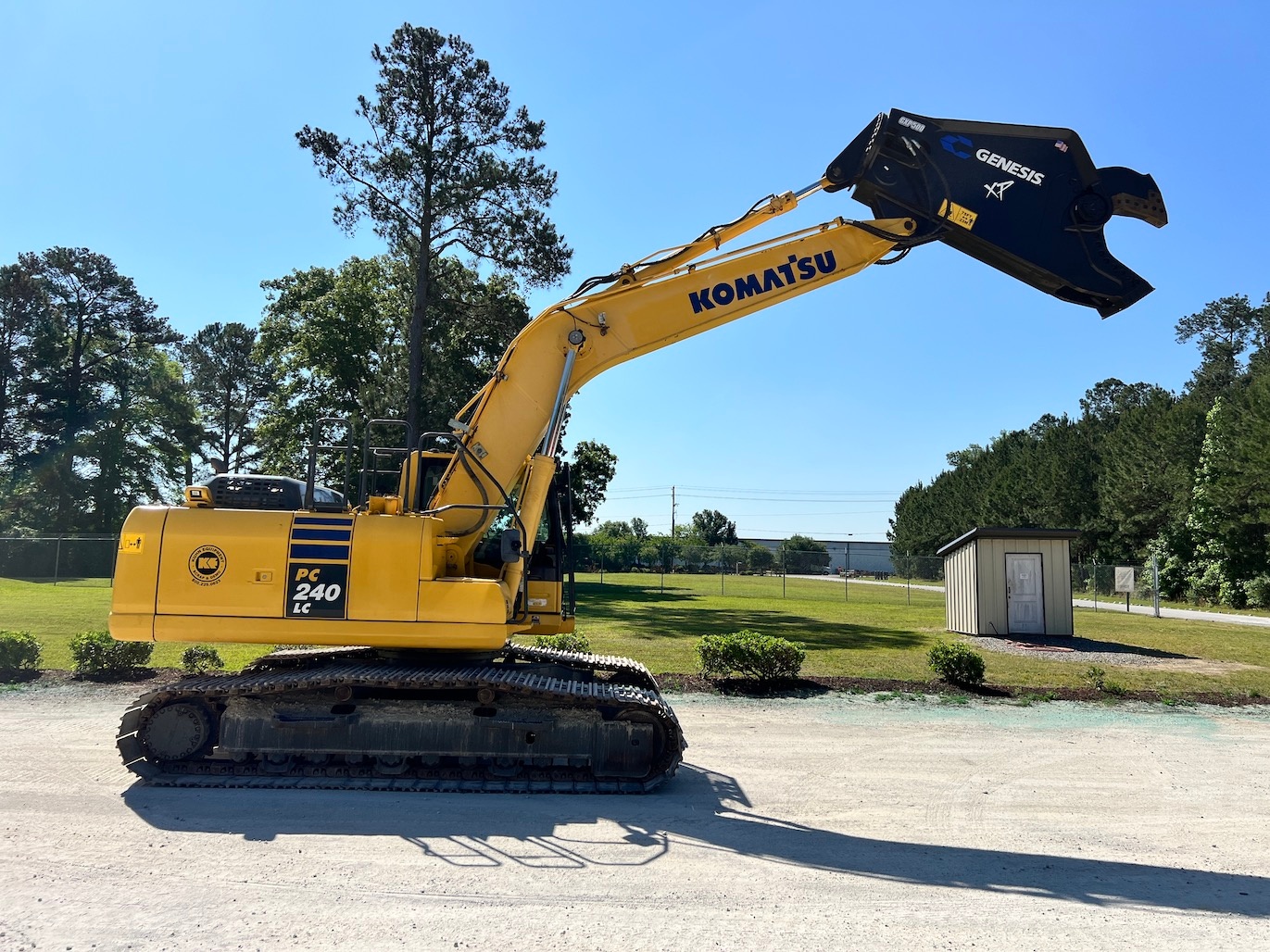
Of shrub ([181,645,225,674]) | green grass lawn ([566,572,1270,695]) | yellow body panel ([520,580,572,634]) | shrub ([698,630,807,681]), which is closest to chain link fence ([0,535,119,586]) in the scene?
green grass lawn ([566,572,1270,695])

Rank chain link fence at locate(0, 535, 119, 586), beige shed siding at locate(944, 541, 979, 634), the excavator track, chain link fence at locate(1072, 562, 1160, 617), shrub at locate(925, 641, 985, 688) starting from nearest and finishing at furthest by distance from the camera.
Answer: the excavator track, shrub at locate(925, 641, 985, 688), beige shed siding at locate(944, 541, 979, 634), chain link fence at locate(0, 535, 119, 586), chain link fence at locate(1072, 562, 1160, 617)

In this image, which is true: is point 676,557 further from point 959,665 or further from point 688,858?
point 688,858

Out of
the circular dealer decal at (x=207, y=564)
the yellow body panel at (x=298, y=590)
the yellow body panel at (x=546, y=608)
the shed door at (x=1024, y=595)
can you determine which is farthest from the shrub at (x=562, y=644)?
the shed door at (x=1024, y=595)

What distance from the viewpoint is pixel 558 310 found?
8570 mm

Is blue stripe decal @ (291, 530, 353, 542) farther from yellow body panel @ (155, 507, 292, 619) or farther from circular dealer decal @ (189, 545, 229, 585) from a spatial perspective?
circular dealer decal @ (189, 545, 229, 585)

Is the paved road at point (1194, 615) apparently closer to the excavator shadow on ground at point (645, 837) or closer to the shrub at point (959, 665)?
the shrub at point (959, 665)

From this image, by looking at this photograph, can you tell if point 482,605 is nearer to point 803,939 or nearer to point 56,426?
point 803,939

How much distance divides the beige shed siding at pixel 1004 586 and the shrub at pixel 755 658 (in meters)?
10.8

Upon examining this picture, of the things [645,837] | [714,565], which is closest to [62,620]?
[645,837]

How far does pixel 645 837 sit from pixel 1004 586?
60.4 feet

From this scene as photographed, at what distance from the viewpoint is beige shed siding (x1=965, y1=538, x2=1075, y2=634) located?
862 inches

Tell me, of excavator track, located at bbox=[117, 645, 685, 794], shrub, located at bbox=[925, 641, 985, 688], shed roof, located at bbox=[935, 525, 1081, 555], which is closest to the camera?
excavator track, located at bbox=[117, 645, 685, 794]

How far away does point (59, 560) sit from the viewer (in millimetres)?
40812

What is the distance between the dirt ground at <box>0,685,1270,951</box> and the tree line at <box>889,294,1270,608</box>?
21.0 metres
